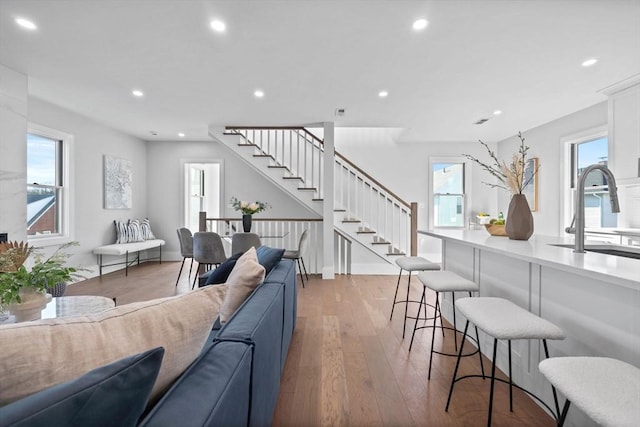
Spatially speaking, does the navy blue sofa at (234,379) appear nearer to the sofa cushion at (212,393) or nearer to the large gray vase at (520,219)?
the sofa cushion at (212,393)

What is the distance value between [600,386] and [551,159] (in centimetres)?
536

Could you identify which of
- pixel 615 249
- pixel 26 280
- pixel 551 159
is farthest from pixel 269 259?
pixel 551 159

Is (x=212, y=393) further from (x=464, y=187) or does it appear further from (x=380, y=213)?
(x=464, y=187)

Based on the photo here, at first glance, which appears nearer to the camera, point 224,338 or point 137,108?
point 224,338

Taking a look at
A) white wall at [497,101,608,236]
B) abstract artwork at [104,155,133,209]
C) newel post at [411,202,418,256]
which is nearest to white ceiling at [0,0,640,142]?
white wall at [497,101,608,236]

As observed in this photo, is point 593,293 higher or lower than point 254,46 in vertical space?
lower

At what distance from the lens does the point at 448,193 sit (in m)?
6.47

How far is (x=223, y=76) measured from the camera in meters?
3.32

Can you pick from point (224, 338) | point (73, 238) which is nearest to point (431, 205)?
point (224, 338)

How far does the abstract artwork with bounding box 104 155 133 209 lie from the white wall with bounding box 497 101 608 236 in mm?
7413

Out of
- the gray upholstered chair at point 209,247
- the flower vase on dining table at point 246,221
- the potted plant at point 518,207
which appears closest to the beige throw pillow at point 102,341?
the potted plant at point 518,207

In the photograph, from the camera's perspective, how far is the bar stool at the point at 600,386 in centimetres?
76

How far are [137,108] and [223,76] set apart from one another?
6.34ft

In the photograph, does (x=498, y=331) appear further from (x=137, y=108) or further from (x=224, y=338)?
(x=137, y=108)
